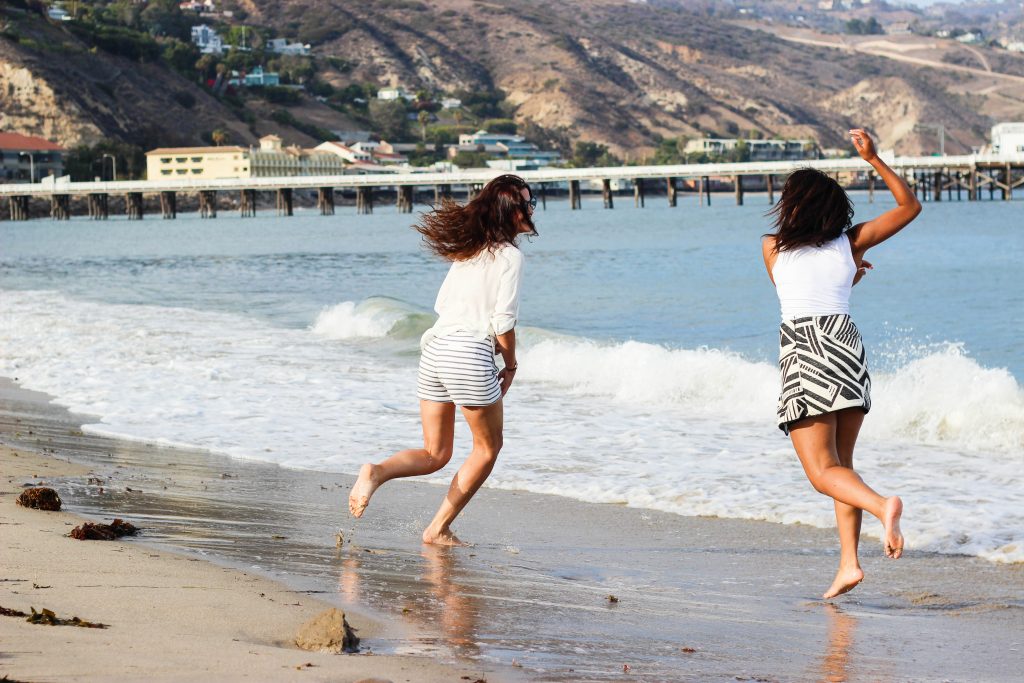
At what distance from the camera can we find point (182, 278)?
30172 mm

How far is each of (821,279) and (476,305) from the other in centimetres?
118

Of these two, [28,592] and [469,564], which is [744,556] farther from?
[28,592]

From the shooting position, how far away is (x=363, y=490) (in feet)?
15.9

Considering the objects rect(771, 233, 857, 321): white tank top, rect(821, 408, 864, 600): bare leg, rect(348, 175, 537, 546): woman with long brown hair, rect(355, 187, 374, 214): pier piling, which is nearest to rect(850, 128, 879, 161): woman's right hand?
rect(771, 233, 857, 321): white tank top

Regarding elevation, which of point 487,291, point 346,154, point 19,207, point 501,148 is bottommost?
point 487,291

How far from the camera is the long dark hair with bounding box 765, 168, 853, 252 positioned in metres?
4.25

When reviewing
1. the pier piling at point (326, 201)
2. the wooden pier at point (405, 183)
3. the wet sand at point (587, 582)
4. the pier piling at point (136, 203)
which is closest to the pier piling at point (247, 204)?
the wooden pier at point (405, 183)

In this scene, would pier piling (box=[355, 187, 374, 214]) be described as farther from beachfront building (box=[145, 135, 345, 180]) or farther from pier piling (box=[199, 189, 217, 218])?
beachfront building (box=[145, 135, 345, 180])

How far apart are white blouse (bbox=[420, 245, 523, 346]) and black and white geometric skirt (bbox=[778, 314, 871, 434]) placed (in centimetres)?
98

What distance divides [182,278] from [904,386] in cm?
2305

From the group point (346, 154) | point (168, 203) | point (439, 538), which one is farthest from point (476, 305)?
point (346, 154)

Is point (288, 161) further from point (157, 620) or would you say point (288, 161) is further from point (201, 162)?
point (157, 620)

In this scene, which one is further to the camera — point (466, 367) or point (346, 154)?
point (346, 154)

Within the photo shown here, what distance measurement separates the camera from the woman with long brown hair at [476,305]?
4.67 m
